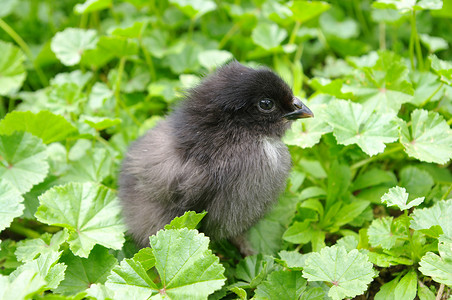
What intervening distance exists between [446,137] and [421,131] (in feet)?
0.38

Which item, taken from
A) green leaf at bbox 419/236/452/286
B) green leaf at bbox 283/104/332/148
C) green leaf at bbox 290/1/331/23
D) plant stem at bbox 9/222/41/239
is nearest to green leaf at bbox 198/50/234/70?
green leaf at bbox 290/1/331/23

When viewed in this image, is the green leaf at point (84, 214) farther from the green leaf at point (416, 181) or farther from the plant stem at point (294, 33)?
the plant stem at point (294, 33)

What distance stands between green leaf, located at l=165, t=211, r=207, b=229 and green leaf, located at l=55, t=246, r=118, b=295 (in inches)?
15.0

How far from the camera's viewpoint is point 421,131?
237cm

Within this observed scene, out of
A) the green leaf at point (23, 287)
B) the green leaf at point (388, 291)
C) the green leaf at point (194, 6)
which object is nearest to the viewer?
the green leaf at point (23, 287)

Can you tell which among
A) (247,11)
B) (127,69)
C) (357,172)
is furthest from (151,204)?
(247,11)

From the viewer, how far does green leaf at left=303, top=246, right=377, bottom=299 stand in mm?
1919

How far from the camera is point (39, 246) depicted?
2.28 m

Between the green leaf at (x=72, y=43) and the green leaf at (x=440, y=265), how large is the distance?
8.08ft

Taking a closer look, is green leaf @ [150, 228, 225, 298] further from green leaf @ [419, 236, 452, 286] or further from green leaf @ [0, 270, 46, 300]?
green leaf @ [419, 236, 452, 286]

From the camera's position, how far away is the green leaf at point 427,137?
7.44 ft

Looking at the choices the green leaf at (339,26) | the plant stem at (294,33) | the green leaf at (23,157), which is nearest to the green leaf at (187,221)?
the green leaf at (23,157)

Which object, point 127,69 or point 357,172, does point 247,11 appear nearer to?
point 127,69

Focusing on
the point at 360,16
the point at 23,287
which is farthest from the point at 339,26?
the point at 23,287
